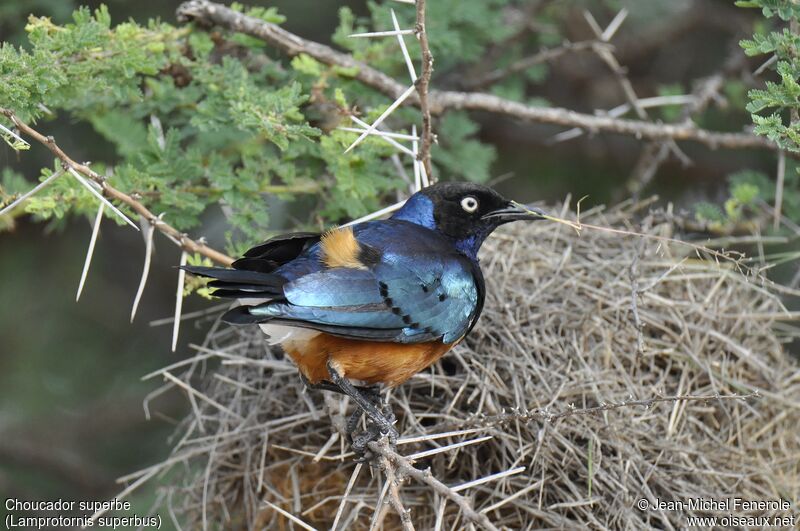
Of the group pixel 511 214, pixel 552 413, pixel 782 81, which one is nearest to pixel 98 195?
pixel 511 214

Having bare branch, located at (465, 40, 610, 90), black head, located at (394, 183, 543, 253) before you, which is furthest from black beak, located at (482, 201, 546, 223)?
bare branch, located at (465, 40, 610, 90)

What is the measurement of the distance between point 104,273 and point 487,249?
9.57ft

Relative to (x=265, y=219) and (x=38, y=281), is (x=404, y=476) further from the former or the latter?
(x=38, y=281)

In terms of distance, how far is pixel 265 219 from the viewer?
11.6 ft

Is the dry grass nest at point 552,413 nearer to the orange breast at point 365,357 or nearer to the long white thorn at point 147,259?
the orange breast at point 365,357

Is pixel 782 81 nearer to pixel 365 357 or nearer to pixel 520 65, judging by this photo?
pixel 365 357

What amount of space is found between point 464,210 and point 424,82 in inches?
20.0

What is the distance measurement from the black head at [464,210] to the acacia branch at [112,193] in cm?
75

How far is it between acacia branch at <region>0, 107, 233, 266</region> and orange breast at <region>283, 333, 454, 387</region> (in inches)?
18.1

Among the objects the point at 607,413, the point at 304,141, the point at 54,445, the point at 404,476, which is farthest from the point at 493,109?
the point at 54,445

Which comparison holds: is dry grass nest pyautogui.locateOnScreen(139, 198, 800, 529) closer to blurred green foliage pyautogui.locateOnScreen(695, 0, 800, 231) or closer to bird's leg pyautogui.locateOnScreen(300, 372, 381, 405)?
bird's leg pyautogui.locateOnScreen(300, 372, 381, 405)

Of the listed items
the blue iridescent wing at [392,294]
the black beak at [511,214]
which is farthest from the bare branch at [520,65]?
the blue iridescent wing at [392,294]

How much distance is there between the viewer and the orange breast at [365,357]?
3.08 m

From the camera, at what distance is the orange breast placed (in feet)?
10.1
